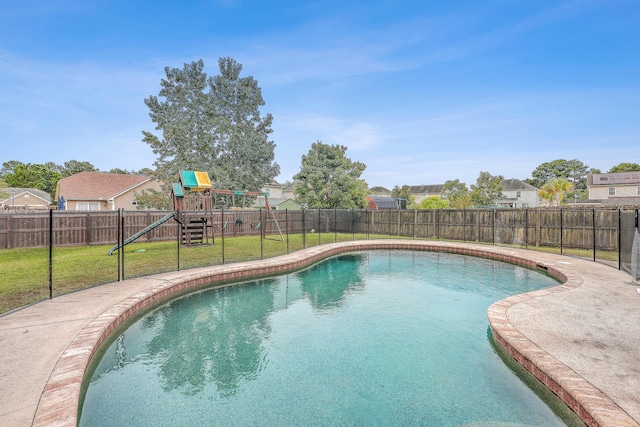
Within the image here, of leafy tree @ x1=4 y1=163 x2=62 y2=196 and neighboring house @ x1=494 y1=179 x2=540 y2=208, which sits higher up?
leafy tree @ x1=4 y1=163 x2=62 y2=196

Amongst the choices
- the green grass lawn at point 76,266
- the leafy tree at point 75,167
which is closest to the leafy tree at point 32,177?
the leafy tree at point 75,167

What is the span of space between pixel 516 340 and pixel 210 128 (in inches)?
884

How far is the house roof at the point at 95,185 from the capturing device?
82.0 ft

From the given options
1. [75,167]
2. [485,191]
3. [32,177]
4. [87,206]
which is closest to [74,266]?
[87,206]

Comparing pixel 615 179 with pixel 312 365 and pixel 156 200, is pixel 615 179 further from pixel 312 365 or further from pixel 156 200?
pixel 156 200

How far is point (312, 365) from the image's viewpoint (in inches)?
168

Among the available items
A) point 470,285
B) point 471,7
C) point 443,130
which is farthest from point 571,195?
point 470,285

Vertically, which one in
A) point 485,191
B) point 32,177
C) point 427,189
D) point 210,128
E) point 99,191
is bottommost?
point 99,191

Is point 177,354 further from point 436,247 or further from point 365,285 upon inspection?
point 436,247

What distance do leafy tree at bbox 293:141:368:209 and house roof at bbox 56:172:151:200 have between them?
1438 centimetres

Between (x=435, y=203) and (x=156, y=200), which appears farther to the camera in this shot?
(x=435, y=203)

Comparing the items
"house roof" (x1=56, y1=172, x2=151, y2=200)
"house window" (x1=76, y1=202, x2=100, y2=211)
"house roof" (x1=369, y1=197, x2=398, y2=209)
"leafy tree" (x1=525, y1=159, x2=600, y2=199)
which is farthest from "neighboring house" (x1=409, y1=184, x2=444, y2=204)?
"house window" (x1=76, y1=202, x2=100, y2=211)

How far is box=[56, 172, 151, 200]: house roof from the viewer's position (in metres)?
25.0

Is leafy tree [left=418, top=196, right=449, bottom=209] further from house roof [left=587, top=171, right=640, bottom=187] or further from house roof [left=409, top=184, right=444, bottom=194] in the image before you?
house roof [left=409, top=184, right=444, bottom=194]
